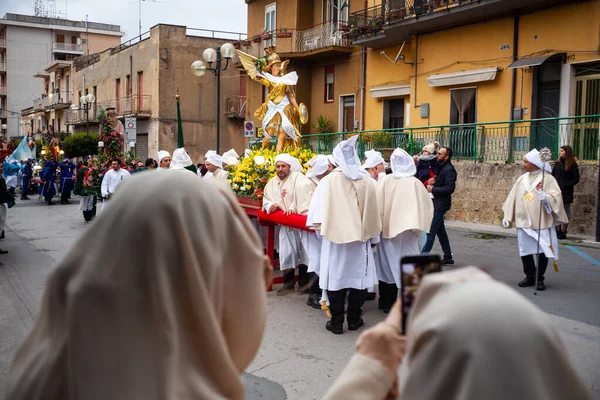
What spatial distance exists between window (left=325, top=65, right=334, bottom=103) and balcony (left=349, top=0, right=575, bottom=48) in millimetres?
3566

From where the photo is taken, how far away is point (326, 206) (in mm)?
6883

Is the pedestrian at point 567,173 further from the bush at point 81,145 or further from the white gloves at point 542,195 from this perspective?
the bush at point 81,145

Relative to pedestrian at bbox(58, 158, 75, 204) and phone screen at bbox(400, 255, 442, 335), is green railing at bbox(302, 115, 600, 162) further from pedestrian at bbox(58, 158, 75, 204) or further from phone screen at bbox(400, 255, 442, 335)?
phone screen at bbox(400, 255, 442, 335)

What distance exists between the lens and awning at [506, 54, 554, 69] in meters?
16.5

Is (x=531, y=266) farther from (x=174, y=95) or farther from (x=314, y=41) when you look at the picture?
(x=174, y=95)

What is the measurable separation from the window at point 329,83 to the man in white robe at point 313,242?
62.4 feet

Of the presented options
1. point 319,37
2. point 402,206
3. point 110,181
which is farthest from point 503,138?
point 319,37

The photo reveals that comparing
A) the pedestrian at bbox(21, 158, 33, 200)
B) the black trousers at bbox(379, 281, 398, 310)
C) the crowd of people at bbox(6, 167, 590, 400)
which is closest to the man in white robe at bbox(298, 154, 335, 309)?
the black trousers at bbox(379, 281, 398, 310)

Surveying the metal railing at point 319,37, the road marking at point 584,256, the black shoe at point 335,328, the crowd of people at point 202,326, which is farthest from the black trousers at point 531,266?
the metal railing at point 319,37

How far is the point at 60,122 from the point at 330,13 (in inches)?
1639

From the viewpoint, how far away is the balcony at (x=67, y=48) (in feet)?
228

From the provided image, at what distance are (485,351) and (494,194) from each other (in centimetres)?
1491

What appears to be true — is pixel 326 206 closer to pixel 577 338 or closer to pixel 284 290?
pixel 284 290

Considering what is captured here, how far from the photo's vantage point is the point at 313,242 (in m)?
8.09
